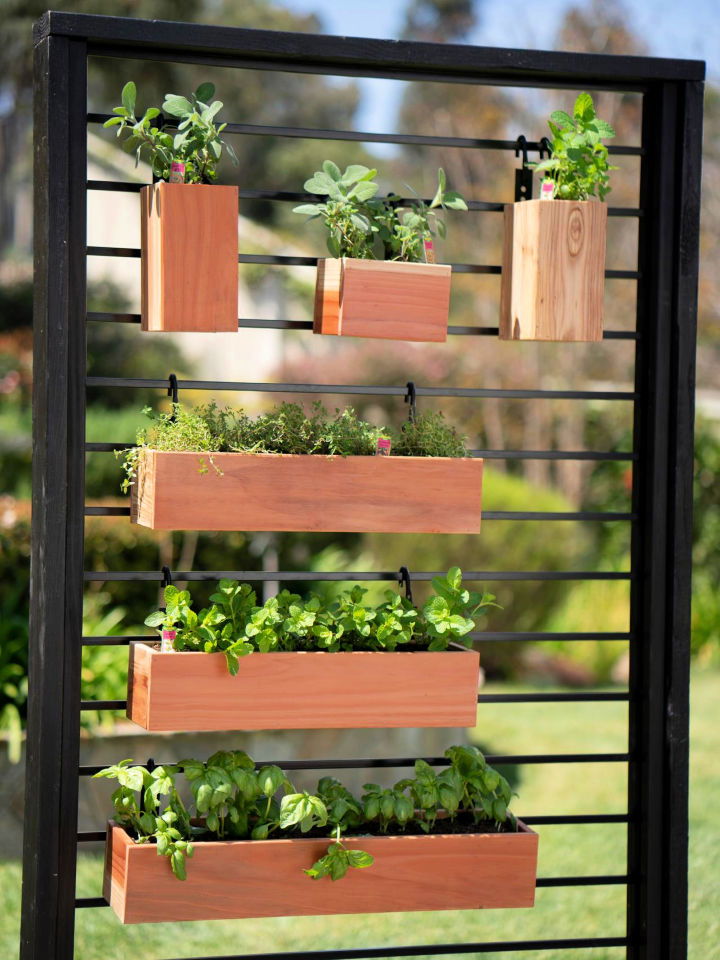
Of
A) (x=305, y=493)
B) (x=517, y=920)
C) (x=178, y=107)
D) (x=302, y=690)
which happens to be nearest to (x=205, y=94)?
(x=178, y=107)

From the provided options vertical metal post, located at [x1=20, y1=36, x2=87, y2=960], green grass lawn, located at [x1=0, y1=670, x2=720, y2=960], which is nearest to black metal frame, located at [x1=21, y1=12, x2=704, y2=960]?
vertical metal post, located at [x1=20, y1=36, x2=87, y2=960]

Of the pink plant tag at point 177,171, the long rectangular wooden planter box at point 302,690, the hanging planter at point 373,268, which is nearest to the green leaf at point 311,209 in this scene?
the hanging planter at point 373,268

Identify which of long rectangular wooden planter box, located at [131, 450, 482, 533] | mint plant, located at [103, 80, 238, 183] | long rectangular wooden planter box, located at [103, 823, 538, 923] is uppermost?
mint plant, located at [103, 80, 238, 183]

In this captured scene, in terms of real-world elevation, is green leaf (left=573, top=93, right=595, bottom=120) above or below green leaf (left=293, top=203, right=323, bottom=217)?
above

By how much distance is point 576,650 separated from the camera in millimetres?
7430

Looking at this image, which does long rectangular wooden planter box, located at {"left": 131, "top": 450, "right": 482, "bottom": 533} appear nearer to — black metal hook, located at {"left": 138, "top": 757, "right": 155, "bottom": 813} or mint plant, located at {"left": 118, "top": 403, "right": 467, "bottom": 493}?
mint plant, located at {"left": 118, "top": 403, "right": 467, "bottom": 493}

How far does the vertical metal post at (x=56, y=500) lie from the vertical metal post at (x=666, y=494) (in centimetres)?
117

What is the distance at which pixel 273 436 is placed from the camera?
231 centimetres

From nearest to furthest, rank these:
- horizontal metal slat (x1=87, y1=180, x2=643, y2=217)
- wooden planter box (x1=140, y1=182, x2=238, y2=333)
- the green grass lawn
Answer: wooden planter box (x1=140, y1=182, x2=238, y2=333)
horizontal metal slat (x1=87, y1=180, x2=643, y2=217)
the green grass lawn

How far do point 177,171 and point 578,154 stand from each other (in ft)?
2.59

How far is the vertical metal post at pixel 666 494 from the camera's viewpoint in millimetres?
2496

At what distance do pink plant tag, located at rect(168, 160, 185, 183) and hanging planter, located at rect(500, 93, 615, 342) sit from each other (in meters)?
0.68

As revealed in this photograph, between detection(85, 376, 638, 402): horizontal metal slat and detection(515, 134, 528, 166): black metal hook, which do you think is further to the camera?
detection(515, 134, 528, 166): black metal hook

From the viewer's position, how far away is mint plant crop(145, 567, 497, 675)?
2.24 metres
